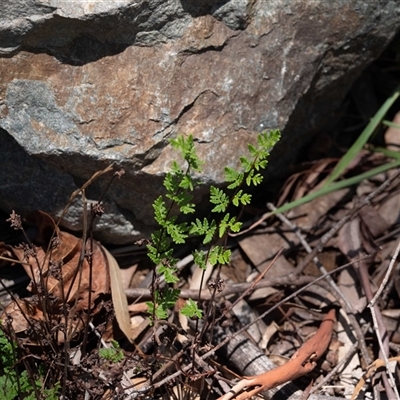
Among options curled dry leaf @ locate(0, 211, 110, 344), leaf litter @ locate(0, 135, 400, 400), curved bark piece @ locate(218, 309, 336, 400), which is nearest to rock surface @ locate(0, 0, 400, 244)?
curled dry leaf @ locate(0, 211, 110, 344)

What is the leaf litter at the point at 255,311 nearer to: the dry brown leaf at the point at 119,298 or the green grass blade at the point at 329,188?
the dry brown leaf at the point at 119,298

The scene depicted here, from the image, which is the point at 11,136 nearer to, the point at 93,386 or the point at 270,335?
the point at 93,386

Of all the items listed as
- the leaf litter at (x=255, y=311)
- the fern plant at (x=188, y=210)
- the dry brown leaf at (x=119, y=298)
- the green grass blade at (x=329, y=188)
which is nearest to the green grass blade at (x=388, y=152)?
the green grass blade at (x=329, y=188)

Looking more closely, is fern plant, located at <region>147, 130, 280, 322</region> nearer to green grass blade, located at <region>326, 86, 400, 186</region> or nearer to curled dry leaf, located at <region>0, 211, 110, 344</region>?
curled dry leaf, located at <region>0, 211, 110, 344</region>

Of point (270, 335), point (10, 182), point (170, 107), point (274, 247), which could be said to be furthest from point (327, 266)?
point (10, 182)

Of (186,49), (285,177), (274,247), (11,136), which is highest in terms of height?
(186,49)

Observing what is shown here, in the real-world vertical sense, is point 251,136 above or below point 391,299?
above
